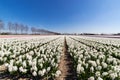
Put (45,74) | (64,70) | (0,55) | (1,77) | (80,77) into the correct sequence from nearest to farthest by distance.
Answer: (80,77)
(45,74)
(1,77)
(64,70)
(0,55)

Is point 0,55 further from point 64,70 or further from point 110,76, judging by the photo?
point 110,76

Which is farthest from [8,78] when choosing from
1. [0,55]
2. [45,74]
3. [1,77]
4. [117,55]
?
[117,55]

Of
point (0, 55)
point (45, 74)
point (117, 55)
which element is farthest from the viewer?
point (117, 55)

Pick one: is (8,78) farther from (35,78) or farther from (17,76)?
(35,78)

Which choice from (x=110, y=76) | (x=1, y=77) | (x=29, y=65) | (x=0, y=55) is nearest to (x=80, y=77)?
(x=110, y=76)

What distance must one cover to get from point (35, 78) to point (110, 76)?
2745 mm

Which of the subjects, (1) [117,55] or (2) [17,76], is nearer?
(2) [17,76]

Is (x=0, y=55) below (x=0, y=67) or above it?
above

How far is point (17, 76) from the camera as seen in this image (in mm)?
6102

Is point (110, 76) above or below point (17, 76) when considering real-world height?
above

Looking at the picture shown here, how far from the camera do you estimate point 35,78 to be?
5684 millimetres

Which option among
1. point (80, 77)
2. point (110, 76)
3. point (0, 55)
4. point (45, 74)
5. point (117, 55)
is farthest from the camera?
point (117, 55)

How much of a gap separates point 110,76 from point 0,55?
5.91 meters

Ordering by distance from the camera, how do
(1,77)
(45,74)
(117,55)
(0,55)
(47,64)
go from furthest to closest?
(117,55) → (0,55) → (47,64) → (1,77) → (45,74)
